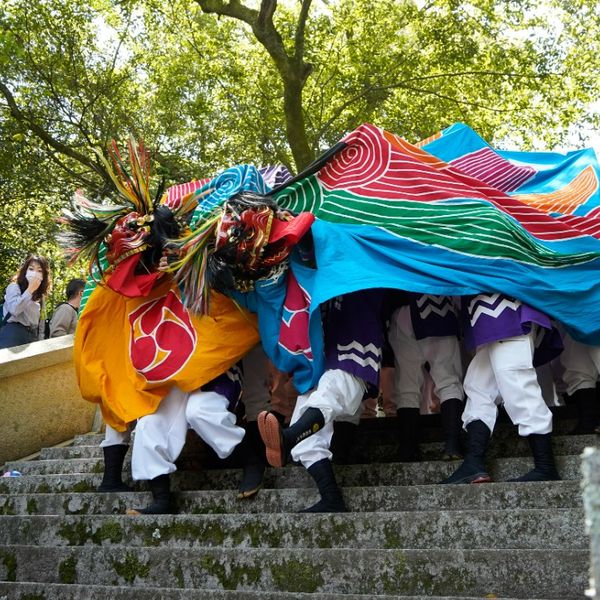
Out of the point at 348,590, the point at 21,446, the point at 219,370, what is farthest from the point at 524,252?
the point at 21,446

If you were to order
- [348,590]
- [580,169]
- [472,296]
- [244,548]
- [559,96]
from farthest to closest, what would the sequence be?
1. [559,96]
2. [580,169]
3. [472,296]
4. [244,548]
5. [348,590]

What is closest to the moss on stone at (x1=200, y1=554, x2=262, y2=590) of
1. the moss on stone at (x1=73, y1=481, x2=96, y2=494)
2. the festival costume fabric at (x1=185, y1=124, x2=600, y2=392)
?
the festival costume fabric at (x1=185, y1=124, x2=600, y2=392)

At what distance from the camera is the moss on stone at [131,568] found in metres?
4.24

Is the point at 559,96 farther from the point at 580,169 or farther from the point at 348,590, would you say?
the point at 348,590

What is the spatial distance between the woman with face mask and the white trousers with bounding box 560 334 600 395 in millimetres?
4691

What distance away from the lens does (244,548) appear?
4090mm

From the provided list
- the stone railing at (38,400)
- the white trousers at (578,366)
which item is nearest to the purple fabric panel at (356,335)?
the white trousers at (578,366)

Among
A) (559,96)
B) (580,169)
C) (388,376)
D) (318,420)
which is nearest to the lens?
(318,420)

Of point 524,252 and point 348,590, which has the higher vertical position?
point 524,252

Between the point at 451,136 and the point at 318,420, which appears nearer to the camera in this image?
the point at 318,420

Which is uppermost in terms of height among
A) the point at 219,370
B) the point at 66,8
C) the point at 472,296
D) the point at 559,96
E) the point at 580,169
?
the point at 66,8

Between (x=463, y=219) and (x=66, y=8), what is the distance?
31.0 ft

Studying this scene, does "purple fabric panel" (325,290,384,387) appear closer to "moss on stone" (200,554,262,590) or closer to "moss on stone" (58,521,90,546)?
"moss on stone" (200,554,262,590)

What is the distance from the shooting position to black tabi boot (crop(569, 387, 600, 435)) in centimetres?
521
